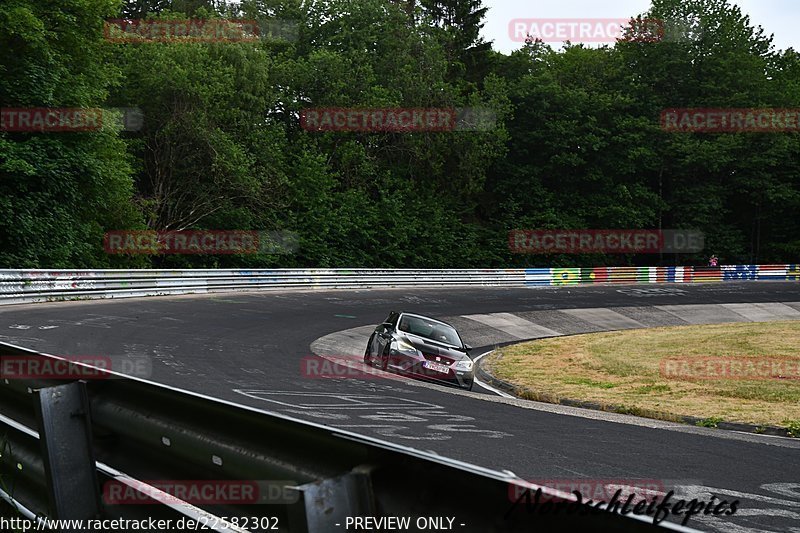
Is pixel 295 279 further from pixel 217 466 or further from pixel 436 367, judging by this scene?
pixel 217 466

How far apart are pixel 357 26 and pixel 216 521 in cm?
5965

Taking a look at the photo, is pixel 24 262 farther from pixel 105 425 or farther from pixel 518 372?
pixel 105 425

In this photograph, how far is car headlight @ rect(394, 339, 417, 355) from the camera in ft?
52.1

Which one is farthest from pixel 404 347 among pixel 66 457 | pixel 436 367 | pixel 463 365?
pixel 66 457

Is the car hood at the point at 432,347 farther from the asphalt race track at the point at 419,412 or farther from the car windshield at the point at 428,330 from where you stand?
the asphalt race track at the point at 419,412

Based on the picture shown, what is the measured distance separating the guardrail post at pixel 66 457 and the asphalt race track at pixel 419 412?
13.8 ft

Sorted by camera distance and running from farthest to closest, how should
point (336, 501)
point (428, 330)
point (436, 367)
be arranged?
point (428, 330) → point (436, 367) → point (336, 501)

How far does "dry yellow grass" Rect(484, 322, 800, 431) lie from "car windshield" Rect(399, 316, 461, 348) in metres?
1.71

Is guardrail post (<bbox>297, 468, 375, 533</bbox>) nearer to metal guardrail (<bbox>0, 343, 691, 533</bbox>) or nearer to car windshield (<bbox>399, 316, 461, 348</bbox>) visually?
metal guardrail (<bbox>0, 343, 691, 533</bbox>)

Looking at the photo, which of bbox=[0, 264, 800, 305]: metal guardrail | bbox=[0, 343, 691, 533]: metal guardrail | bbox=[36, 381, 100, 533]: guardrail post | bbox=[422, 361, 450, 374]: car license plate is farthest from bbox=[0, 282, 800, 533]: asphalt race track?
bbox=[36, 381, 100, 533]: guardrail post

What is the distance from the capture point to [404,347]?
1591 centimetres

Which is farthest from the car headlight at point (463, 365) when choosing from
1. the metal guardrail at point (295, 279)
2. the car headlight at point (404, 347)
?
the metal guardrail at point (295, 279)

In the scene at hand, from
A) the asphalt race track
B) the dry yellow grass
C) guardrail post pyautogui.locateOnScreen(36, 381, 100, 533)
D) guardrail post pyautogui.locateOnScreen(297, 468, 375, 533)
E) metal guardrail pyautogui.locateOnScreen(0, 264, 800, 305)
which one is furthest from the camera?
metal guardrail pyautogui.locateOnScreen(0, 264, 800, 305)

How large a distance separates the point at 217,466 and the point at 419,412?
299 inches
